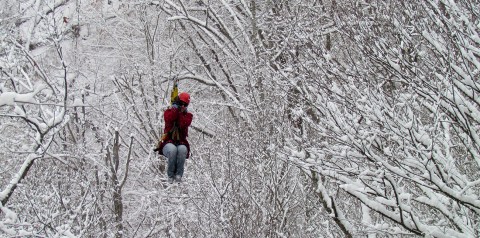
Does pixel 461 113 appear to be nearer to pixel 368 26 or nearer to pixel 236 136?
pixel 368 26

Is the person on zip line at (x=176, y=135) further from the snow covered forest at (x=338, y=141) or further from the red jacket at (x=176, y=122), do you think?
the snow covered forest at (x=338, y=141)

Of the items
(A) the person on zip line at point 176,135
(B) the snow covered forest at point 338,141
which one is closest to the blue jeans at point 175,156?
(A) the person on zip line at point 176,135

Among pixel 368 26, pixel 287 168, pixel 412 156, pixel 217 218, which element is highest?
pixel 368 26

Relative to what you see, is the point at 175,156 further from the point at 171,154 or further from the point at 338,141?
the point at 338,141

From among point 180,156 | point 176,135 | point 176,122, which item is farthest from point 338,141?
point 180,156

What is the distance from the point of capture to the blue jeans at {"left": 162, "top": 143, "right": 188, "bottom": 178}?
9234mm

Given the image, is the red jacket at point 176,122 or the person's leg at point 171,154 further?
the person's leg at point 171,154

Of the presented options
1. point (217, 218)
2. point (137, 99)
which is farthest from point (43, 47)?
point (217, 218)

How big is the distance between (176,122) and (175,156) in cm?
61

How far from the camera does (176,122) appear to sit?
9.04 meters

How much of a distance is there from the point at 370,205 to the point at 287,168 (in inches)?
108

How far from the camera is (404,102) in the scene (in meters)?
6.03

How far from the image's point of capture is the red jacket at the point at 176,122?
8.86 metres

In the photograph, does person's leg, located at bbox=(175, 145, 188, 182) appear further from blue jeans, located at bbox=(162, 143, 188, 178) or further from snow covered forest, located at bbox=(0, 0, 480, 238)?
snow covered forest, located at bbox=(0, 0, 480, 238)
